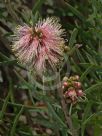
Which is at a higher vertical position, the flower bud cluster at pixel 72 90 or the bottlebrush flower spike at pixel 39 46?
the bottlebrush flower spike at pixel 39 46

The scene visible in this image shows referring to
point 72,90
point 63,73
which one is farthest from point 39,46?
point 63,73

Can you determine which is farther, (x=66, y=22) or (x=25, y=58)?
(x=66, y=22)

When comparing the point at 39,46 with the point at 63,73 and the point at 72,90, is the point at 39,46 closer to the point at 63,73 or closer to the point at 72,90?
the point at 72,90

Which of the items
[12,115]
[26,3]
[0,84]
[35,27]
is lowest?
[12,115]

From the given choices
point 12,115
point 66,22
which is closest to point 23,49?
point 12,115

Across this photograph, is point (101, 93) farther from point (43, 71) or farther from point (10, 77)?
point (10, 77)
